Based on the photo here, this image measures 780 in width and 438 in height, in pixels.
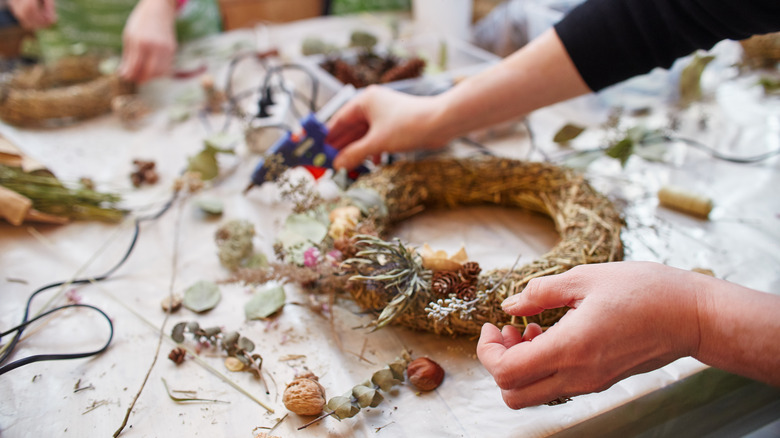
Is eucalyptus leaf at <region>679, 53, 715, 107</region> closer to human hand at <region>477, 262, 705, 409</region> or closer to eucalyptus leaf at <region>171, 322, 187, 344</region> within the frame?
human hand at <region>477, 262, 705, 409</region>

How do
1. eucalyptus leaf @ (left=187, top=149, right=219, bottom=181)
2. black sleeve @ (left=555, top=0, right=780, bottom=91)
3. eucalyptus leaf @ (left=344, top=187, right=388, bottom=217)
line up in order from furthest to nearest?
eucalyptus leaf @ (left=187, top=149, right=219, bottom=181) < eucalyptus leaf @ (left=344, top=187, right=388, bottom=217) < black sleeve @ (left=555, top=0, right=780, bottom=91)

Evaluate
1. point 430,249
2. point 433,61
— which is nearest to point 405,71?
point 433,61

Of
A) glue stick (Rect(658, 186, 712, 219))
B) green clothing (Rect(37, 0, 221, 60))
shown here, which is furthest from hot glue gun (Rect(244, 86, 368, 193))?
green clothing (Rect(37, 0, 221, 60))

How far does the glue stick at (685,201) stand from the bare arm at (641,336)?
461 mm

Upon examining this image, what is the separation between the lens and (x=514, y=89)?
90 cm

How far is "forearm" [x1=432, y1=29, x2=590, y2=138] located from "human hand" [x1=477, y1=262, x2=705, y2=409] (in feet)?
1.55

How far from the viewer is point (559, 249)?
28.3 inches

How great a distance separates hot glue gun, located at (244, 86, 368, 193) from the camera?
0.96 m

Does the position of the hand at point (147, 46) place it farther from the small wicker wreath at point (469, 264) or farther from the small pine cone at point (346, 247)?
the small pine cone at point (346, 247)

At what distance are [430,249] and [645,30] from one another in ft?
1.64

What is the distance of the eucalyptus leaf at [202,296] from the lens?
30.2 inches

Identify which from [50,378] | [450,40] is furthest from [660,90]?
[50,378]

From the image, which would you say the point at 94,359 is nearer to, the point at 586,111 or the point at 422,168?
the point at 422,168

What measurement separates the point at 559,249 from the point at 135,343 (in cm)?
64
